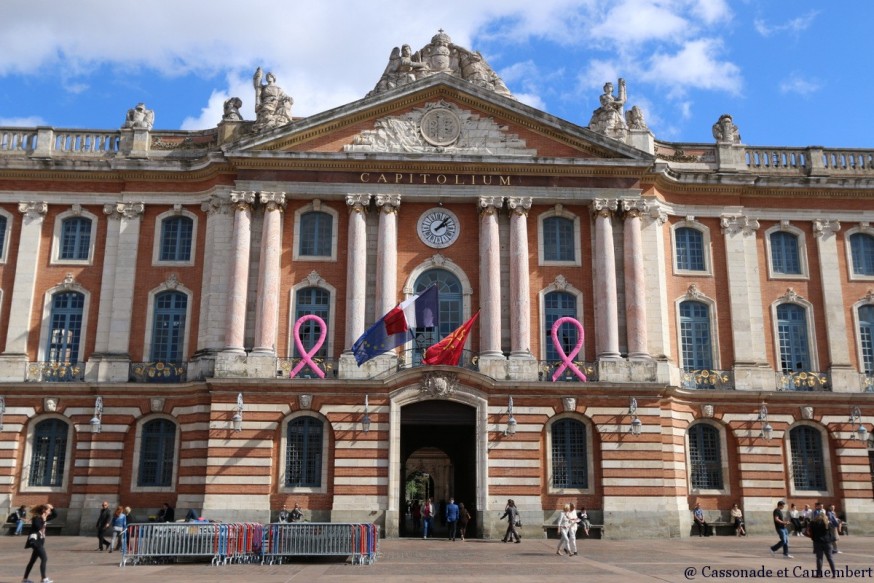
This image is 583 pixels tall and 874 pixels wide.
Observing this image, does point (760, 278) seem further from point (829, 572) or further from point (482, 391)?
point (829, 572)

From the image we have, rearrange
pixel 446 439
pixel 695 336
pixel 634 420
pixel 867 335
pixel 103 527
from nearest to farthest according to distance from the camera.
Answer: pixel 103 527 → pixel 634 420 → pixel 695 336 → pixel 867 335 → pixel 446 439

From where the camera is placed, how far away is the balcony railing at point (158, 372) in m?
34.7

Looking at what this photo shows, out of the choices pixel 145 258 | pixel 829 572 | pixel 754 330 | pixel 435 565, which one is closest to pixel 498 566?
pixel 435 565

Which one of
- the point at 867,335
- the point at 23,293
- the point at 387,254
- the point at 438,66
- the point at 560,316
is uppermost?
the point at 438,66

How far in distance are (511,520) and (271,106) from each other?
19.7m

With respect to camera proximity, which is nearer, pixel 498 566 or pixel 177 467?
pixel 498 566

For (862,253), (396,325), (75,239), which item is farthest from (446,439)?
(862,253)

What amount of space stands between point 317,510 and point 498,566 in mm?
11554

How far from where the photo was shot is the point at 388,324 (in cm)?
3244

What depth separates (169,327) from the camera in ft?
117

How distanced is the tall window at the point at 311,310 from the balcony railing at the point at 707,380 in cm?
1494

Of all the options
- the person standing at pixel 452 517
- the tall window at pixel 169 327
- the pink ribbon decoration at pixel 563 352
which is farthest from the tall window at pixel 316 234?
the person standing at pixel 452 517

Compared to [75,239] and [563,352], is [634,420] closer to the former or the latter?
[563,352]

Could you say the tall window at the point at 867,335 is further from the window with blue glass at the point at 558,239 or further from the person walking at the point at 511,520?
the person walking at the point at 511,520
